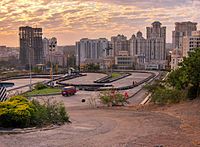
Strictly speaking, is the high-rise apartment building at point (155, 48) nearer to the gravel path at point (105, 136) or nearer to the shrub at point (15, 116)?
the gravel path at point (105, 136)

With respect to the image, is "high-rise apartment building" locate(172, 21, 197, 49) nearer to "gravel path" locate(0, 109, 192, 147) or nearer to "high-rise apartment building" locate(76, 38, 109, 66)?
"high-rise apartment building" locate(76, 38, 109, 66)

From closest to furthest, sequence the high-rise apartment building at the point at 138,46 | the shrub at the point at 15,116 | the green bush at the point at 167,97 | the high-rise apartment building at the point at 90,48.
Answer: the shrub at the point at 15,116
the green bush at the point at 167,97
the high-rise apartment building at the point at 138,46
the high-rise apartment building at the point at 90,48

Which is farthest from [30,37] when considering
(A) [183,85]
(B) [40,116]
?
(B) [40,116]

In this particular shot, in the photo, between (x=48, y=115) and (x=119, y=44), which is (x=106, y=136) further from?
(x=119, y=44)

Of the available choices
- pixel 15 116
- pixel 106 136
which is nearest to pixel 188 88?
pixel 106 136

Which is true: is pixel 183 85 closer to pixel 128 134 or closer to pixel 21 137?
A: pixel 128 134

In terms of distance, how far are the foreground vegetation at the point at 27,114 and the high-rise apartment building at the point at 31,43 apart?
105m

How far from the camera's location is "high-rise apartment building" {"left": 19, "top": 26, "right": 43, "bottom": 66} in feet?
395

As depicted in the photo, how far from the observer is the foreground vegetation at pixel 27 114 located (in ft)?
36.6

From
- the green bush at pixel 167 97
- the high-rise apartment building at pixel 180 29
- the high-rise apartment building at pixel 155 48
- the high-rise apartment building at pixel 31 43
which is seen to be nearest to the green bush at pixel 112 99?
the green bush at pixel 167 97

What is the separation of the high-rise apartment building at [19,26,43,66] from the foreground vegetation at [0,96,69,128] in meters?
105

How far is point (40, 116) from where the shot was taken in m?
12.0

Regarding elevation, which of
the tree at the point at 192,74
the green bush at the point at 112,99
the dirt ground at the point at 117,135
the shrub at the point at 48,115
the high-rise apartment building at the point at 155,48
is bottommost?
the green bush at the point at 112,99

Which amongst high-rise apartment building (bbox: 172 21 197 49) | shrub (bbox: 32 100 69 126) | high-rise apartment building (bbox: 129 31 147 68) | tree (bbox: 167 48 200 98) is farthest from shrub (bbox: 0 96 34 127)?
high-rise apartment building (bbox: 172 21 197 49)
